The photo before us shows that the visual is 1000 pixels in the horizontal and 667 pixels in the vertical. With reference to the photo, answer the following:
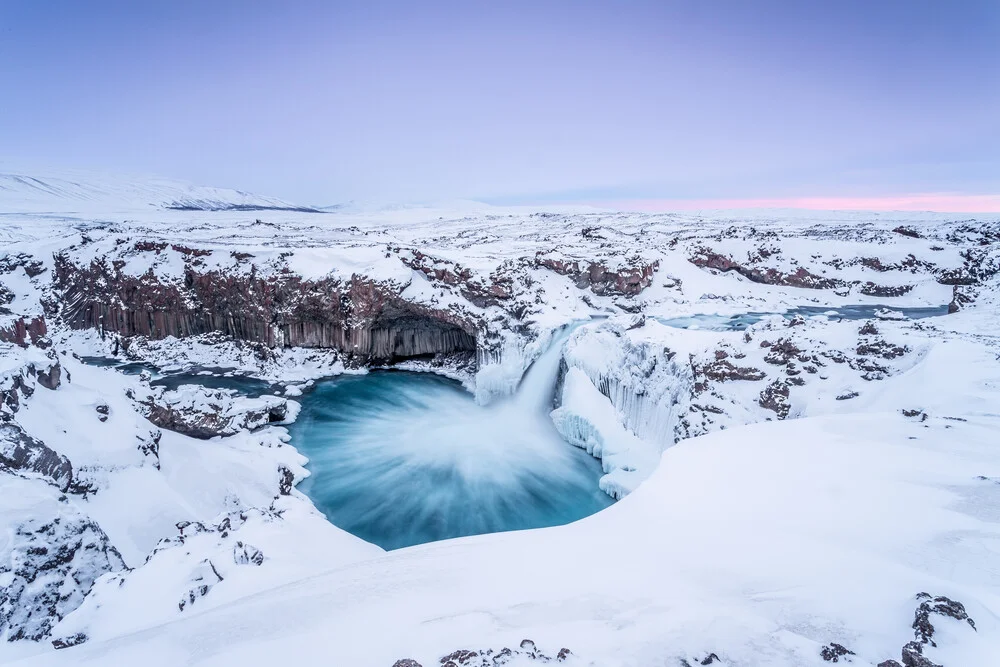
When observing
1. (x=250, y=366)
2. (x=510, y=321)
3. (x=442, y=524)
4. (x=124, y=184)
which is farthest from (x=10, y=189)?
(x=442, y=524)

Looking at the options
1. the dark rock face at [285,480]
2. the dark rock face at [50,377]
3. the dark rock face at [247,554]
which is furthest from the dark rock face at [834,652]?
the dark rock face at [50,377]

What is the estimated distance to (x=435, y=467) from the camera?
16.7 m

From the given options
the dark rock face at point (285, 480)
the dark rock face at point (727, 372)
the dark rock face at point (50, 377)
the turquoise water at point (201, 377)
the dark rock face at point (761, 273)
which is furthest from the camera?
the dark rock face at point (761, 273)

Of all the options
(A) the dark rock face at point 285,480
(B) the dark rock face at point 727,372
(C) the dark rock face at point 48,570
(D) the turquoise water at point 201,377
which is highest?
(B) the dark rock face at point 727,372

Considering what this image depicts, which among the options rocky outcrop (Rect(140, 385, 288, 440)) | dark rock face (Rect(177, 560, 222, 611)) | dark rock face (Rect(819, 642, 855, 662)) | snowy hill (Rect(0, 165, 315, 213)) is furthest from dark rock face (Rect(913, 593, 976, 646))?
snowy hill (Rect(0, 165, 315, 213))

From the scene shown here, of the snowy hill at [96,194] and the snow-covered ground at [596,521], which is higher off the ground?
the snowy hill at [96,194]

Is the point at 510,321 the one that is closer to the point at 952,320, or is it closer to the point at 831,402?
the point at 831,402

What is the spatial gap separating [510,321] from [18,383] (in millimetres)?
18754

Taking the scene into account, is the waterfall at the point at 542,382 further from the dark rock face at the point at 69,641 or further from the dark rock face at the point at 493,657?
the dark rock face at the point at 493,657

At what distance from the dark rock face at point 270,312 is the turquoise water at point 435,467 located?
502 centimetres

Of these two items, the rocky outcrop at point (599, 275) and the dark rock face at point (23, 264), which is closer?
the rocky outcrop at point (599, 275)

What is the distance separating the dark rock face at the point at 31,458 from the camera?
26.2 ft

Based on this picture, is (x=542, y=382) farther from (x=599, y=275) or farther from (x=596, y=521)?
(x=596, y=521)

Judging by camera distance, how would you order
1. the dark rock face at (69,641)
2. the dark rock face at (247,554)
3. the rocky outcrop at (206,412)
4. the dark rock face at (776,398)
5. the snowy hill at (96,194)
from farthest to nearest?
the snowy hill at (96,194), the rocky outcrop at (206,412), the dark rock face at (776,398), the dark rock face at (247,554), the dark rock face at (69,641)
